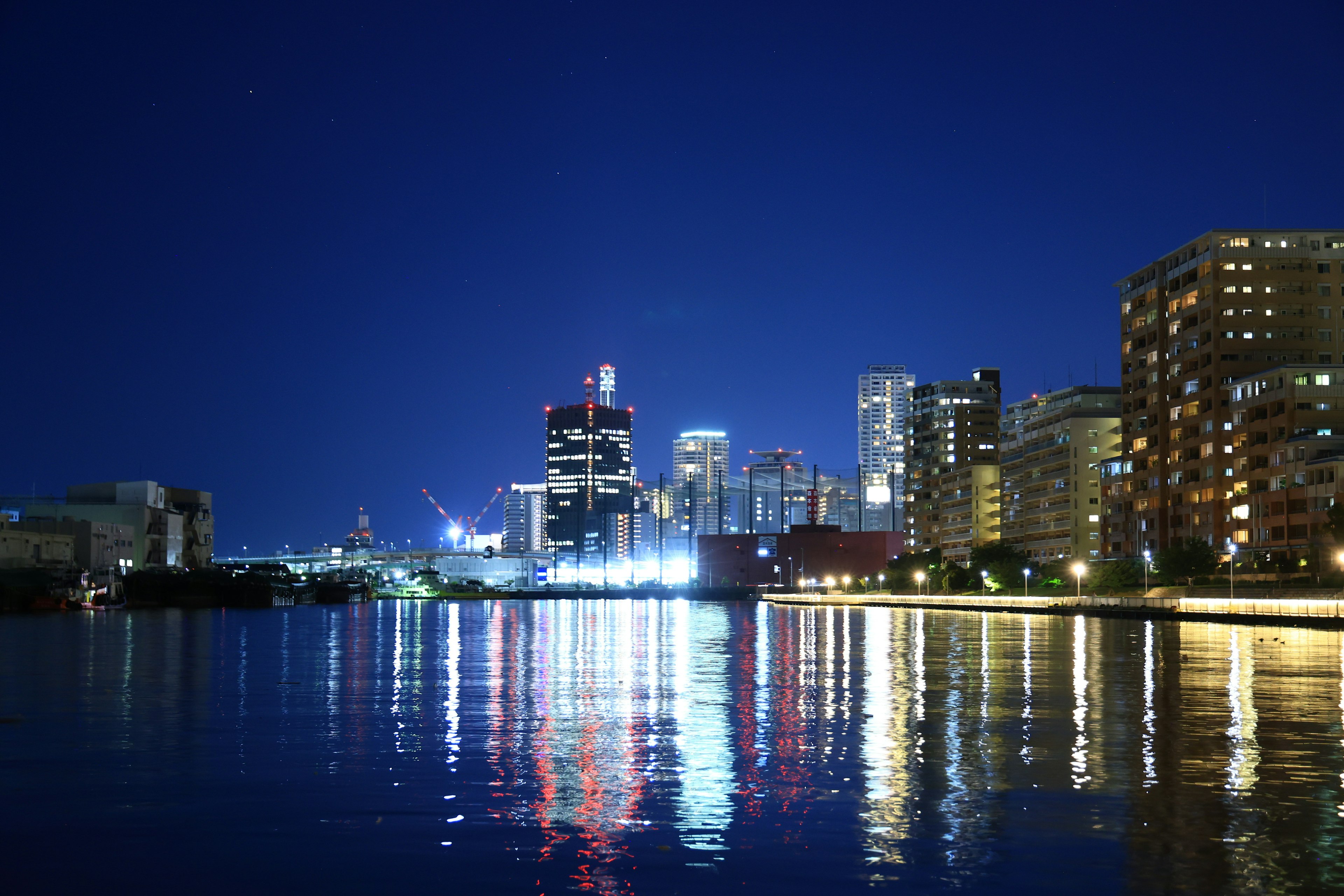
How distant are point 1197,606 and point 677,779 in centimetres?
8989

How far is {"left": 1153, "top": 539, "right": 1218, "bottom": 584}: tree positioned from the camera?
389 feet

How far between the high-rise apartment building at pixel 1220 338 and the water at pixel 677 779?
9938 cm

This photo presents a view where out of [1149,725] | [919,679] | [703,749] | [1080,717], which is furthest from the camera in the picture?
[919,679]

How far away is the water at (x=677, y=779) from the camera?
13.8 m

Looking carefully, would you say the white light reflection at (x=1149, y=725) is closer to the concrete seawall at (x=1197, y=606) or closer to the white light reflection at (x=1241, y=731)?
the white light reflection at (x=1241, y=731)

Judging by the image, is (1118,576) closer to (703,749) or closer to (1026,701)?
(1026,701)

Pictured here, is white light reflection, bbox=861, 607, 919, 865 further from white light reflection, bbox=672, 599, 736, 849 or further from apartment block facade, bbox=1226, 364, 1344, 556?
apartment block facade, bbox=1226, 364, 1344, 556

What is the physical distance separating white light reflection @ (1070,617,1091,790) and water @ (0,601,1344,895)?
0.14 metres

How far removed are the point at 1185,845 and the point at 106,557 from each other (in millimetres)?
A: 174225

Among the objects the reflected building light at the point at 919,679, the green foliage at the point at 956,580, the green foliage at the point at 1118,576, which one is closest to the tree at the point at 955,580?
the green foliage at the point at 956,580

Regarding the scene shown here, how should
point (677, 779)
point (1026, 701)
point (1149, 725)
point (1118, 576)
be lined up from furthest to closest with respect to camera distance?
point (1118, 576) < point (1026, 701) < point (1149, 725) < point (677, 779)

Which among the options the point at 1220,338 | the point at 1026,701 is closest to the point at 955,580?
the point at 1220,338

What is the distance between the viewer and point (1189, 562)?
11875 centimetres

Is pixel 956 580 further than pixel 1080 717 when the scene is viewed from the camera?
Yes
